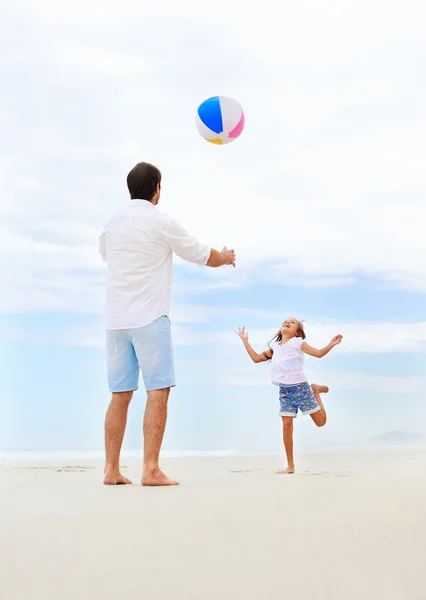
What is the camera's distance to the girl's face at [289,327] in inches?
293

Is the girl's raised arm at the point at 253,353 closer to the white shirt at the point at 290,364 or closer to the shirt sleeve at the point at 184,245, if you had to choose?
the white shirt at the point at 290,364

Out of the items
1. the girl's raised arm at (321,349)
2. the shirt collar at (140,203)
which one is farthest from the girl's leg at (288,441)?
the shirt collar at (140,203)

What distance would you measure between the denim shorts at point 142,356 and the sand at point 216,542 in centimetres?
78

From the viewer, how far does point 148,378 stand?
503 cm

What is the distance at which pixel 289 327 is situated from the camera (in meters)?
7.46

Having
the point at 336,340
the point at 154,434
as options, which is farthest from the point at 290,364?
the point at 154,434

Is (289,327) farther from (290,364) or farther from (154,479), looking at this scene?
(154,479)

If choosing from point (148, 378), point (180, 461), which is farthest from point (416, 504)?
point (180, 461)

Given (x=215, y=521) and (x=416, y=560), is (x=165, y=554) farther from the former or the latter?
(x=416, y=560)

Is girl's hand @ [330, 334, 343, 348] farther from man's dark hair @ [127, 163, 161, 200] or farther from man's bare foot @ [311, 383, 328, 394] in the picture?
man's dark hair @ [127, 163, 161, 200]

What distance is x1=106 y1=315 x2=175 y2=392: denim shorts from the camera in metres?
5.00

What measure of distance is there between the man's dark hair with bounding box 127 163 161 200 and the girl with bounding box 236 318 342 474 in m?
→ 2.45

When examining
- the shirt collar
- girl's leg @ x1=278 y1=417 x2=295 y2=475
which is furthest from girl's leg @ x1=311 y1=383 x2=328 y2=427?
the shirt collar

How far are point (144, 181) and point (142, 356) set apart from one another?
1.22 meters
